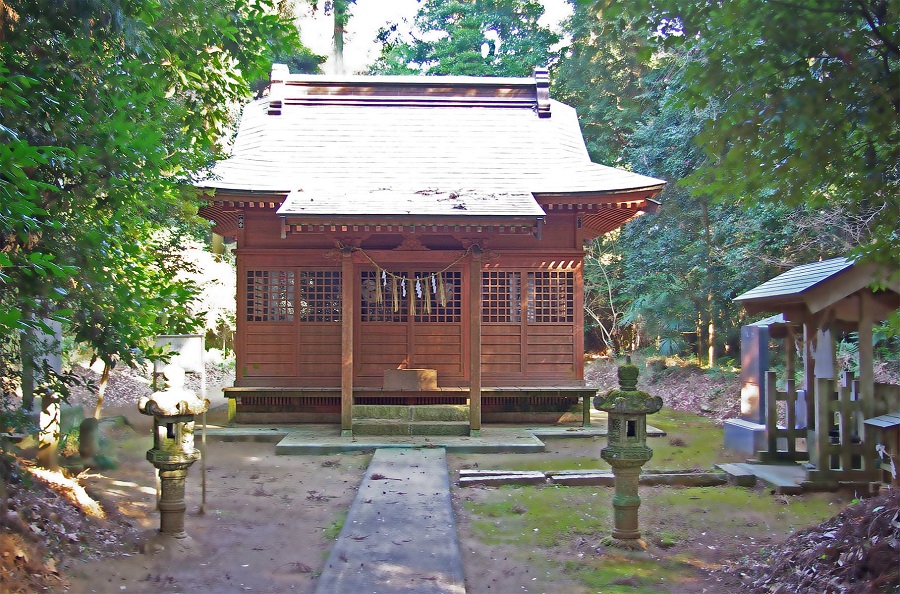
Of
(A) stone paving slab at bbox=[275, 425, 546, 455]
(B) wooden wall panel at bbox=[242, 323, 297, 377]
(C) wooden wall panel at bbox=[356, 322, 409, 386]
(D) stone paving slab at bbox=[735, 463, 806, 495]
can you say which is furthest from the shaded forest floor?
(C) wooden wall panel at bbox=[356, 322, 409, 386]

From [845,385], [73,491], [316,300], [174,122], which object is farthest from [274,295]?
[845,385]

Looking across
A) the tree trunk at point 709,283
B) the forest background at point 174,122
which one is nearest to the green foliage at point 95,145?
the forest background at point 174,122

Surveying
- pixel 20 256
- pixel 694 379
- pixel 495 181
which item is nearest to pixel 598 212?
pixel 495 181

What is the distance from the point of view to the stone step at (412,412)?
38.7 feet

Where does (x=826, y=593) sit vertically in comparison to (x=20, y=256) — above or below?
below

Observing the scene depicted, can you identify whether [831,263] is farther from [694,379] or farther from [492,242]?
[694,379]

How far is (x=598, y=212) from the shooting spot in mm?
12602

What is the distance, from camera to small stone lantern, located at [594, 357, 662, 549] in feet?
19.3

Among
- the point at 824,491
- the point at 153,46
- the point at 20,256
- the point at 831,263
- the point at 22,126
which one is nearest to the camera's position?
the point at 20,256

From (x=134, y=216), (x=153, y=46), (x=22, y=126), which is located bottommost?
(x=134, y=216)

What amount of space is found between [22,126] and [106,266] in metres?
1.13

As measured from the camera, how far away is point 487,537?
6305 millimetres

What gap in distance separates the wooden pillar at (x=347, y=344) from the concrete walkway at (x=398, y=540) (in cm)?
243

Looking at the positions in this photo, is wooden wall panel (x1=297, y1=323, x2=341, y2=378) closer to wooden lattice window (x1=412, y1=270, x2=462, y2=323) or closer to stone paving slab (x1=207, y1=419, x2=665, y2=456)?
stone paving slab (x1=207, y1=419, x2=665, y2=456)
